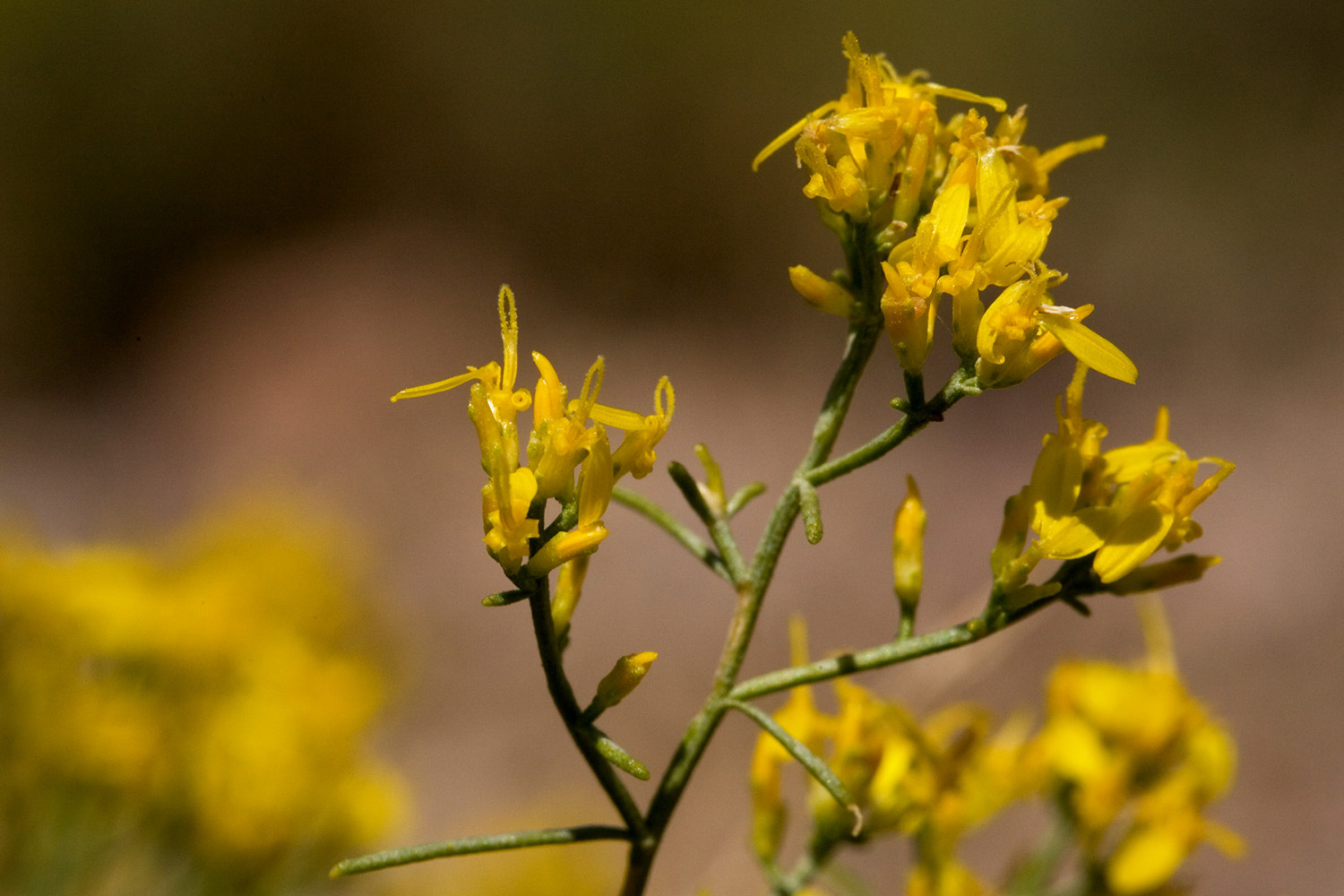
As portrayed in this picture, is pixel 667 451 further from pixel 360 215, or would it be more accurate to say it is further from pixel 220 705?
pixel 220 705

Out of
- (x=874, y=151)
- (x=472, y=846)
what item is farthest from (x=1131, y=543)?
(x=472, y=846)

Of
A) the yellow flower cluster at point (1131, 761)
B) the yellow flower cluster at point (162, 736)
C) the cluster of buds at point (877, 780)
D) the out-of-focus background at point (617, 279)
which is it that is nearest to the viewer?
the cluster of buds at point (877, 780)

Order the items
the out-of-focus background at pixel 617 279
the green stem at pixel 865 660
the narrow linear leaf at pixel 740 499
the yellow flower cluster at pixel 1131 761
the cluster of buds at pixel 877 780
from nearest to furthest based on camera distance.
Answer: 1. the green stem at pixel 865 660
2. the narrow linear leaf at pixel 740 499
3. the cluster of buds at pixel 877 780
4. the yellow flower cluster at pixel 1131 761
5. the out-of-focus background at pixel 617 279

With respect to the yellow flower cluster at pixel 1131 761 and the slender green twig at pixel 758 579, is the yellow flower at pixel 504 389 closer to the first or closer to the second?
the slender green twig at pixel 758 579

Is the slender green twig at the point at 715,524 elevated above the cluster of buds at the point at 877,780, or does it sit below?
above

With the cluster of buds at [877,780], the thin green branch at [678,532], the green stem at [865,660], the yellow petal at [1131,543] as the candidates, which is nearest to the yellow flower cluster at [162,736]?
the cluster of buds at [877,780]

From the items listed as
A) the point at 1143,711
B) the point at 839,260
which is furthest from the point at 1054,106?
the point at 1143,711

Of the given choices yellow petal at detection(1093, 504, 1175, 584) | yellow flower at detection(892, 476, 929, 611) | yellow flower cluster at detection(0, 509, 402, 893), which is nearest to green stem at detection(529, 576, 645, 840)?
yellow flower at detection(892, 476, 929, 611)
